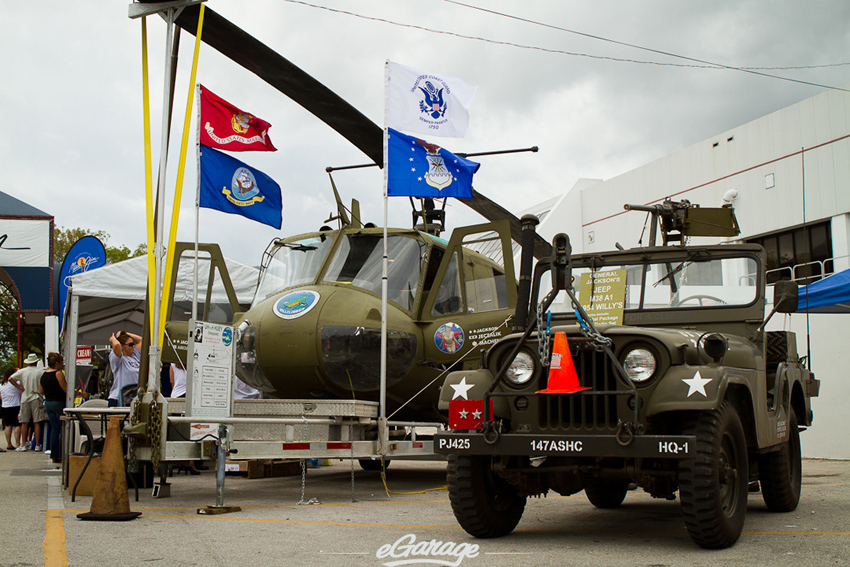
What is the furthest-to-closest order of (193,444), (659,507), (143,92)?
(143,92) → (659,507) → (193,444)

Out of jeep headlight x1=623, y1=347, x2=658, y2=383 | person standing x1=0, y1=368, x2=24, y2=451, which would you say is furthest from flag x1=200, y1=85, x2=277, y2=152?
person standing x1=0, y1=368, x2=24, y2=451

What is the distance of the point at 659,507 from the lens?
7348mm

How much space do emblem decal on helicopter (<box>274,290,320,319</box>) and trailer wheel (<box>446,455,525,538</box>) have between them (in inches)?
137

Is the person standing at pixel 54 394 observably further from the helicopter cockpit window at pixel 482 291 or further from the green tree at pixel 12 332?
the green tree at pixel 12 332

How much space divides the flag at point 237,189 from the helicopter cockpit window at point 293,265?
0.57m

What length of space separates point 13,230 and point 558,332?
2765 cm

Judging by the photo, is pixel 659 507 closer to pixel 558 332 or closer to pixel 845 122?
pixel 558 332

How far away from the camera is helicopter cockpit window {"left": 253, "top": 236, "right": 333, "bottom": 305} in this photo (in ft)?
30.1

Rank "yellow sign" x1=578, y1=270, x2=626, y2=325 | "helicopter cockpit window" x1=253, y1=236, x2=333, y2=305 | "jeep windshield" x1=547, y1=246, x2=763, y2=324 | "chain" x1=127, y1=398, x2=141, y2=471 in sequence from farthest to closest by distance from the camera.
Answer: "helicopter cockpit window" x1=253, y1=236, x2=333, y2=305 → "chain" x1=127, y1=398, x2=141, y2=471 → "yellow sign" x1=578, y1=270, x2=626, y2=325 → "jeep windshield" x1=547, y1=246, x2=763, y2=324

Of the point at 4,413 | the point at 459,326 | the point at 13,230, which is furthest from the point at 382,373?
the point at 13,230

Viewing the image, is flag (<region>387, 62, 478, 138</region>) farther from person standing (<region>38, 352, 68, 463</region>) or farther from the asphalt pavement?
person standing (<region>38, 352, 68, 463</region>)

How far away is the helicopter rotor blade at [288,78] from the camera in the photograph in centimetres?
863

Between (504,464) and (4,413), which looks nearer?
(504,464)

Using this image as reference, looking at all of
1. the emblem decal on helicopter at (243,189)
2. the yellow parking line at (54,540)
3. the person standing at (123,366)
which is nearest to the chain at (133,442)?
the yellow parking line at (54,540)
